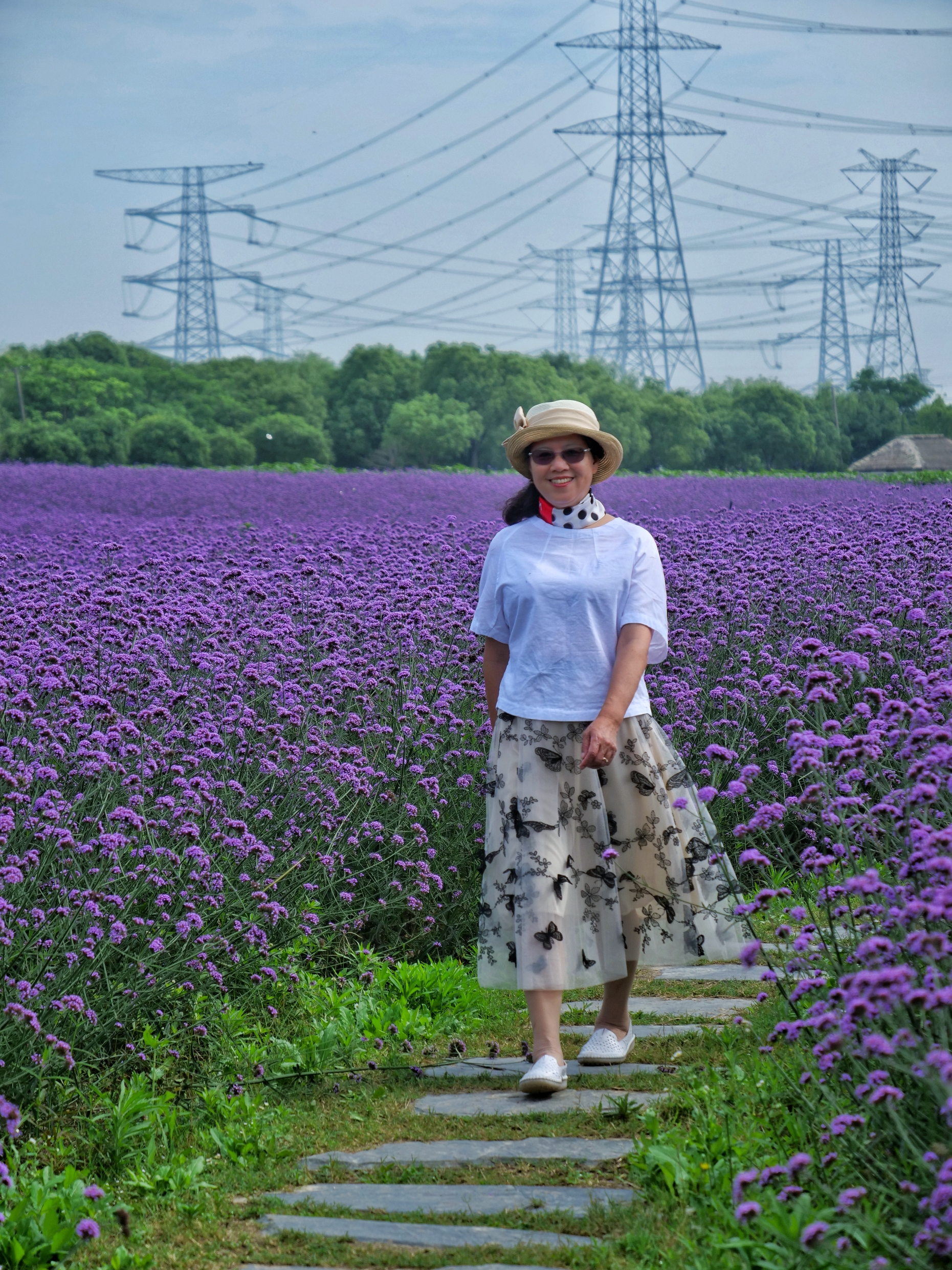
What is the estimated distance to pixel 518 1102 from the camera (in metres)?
3.38

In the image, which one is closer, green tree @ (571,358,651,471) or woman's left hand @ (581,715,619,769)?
woman's left hand @ (581,715,619,769)

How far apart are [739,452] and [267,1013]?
4704 cm

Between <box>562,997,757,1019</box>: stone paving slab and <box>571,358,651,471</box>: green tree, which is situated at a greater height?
<box>571,358,651,471</box>: green tree

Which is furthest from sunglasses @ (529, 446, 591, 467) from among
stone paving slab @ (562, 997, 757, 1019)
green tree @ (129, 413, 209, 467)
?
green tree @ (129, 413, 209, 467)

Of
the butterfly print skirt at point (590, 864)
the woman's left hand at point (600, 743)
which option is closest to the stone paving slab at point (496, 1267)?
the butterfly print skirt at point (590, 864)

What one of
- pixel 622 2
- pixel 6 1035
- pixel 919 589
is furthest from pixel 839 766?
pixel 622 2

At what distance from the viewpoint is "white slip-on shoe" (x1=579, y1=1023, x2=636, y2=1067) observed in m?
3.53

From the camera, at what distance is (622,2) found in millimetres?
44812

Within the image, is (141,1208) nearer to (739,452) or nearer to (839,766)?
(839,766)

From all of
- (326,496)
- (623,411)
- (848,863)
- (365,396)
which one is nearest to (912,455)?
(623,411)

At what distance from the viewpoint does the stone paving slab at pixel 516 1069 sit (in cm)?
349

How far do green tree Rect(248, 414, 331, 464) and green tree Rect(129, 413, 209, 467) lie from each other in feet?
15.8

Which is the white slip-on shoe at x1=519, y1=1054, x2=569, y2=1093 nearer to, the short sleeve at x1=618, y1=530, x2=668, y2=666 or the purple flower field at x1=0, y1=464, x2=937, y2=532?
the short sleeve at x1=618, y1=530, x2=668, y2=666

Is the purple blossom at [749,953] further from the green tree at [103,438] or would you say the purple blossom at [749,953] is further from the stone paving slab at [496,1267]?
the green tree at [103,438]
